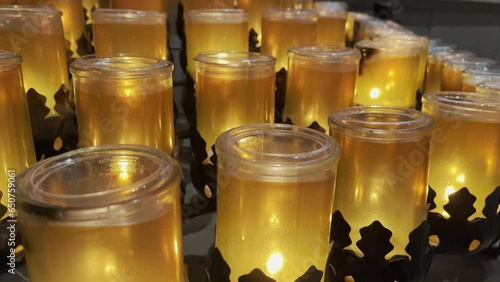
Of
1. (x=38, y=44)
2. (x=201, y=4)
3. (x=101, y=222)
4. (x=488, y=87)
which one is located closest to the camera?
(x=101, y=222)

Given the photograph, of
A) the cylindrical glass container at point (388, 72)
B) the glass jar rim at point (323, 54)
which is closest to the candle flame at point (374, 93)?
the cylindrical glass container at point (388, 72)

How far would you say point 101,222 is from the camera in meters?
0.45

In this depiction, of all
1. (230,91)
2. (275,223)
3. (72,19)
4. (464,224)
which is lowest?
(464,224)

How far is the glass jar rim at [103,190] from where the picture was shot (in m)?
A: 0.44

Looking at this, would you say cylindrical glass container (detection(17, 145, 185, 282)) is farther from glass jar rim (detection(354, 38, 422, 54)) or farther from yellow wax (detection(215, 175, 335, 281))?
glass jar rim (detection(354, 38, 422, 54))

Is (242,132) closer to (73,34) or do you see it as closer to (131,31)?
(131,31)

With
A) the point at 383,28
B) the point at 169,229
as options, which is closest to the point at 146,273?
the point at 169,229

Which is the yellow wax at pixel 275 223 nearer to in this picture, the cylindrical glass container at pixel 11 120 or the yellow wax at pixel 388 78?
the cylindrical glass container at pixel 11 120

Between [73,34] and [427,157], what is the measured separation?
787 millimetres

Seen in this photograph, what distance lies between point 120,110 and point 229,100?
0.19 meters

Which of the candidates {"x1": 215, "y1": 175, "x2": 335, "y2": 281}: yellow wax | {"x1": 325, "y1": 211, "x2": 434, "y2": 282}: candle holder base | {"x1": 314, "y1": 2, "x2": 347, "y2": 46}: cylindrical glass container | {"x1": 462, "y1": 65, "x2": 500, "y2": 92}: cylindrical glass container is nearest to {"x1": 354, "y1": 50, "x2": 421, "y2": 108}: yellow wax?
{"x1": 462, "y1": 65, "x2": 500, "y2": 92}: cylindrical glass container

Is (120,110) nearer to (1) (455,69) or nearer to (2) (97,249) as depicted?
(2) (97,249)

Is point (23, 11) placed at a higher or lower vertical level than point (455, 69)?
higher

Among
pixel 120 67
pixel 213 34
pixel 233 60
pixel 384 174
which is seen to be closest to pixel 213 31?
pixel 213 34
